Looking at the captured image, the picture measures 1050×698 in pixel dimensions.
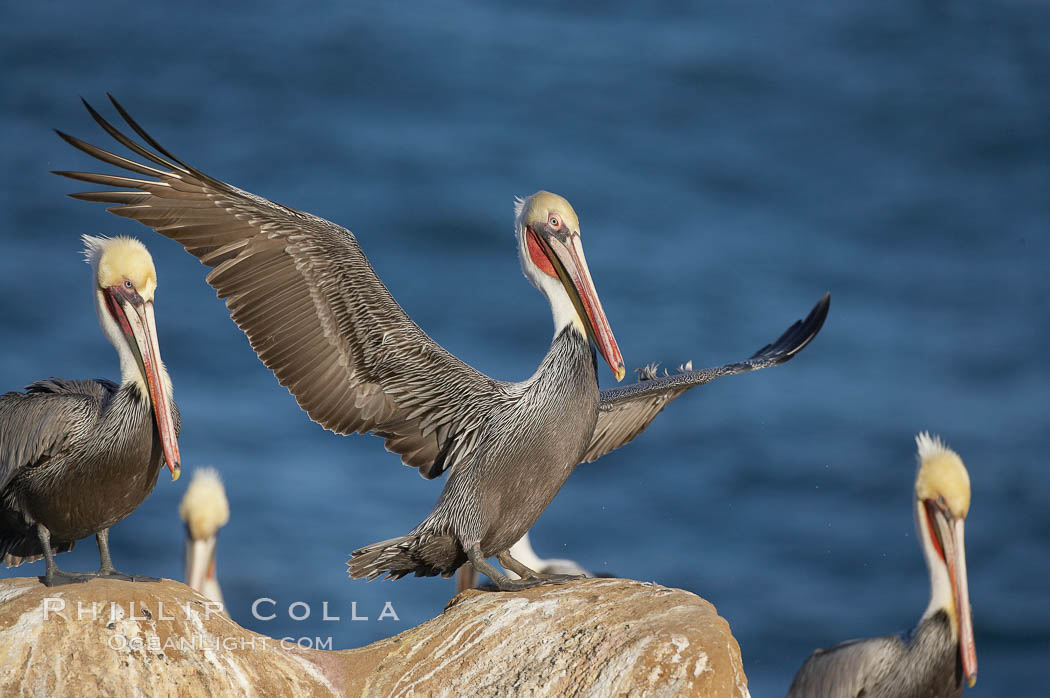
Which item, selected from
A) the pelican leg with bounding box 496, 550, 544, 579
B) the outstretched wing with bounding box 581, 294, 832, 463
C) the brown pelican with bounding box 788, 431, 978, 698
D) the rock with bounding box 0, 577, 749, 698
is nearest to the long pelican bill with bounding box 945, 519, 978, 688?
the brown pelican with bounding box 788, 431, 978, 698

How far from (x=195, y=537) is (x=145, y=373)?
2159 millimetres

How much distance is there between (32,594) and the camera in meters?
5.32

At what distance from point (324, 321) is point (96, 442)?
3.77ft

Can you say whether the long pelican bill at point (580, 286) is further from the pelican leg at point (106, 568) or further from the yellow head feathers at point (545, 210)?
the pelican leg at point (106, 568)

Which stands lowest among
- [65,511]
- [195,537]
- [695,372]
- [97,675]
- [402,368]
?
[97,675]

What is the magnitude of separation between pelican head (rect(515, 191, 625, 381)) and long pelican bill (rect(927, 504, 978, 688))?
1870 mm

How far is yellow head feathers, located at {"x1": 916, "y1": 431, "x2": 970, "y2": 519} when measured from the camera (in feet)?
22.7

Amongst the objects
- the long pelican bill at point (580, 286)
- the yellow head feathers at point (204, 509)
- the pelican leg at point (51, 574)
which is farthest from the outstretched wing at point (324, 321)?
the yellow head feathers at point (204, 509)

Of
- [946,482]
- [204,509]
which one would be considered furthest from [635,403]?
[204,509]

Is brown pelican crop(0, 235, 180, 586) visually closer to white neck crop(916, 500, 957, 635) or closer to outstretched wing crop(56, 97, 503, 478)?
outstretched wing crop(56, 97, 503, 478)

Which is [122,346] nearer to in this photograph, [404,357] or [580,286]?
[404,357]

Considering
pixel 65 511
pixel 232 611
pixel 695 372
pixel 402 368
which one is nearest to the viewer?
pixel 65 511

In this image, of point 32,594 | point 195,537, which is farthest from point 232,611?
point 32,594

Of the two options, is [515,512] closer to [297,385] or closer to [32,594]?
[297,385]
